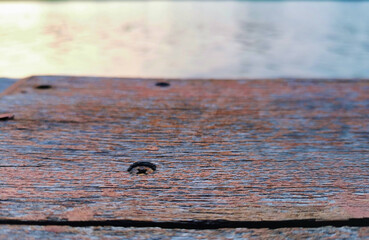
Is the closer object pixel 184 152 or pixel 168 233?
pixel 168 233

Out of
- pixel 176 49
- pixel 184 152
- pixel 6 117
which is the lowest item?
pixel 184 152

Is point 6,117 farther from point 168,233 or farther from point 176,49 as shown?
point 176,49

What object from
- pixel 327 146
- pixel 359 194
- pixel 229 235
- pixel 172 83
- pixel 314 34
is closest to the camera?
pixel 229 235

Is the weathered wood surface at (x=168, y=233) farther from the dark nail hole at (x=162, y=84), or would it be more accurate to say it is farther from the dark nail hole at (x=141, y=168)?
the dark nail hole at (x=162, y=84)

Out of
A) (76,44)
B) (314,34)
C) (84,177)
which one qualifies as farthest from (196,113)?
(314,34)

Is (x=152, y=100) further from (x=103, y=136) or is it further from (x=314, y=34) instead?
(x=314, y=34)

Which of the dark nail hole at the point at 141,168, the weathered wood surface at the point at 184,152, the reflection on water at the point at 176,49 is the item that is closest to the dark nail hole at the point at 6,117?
the weathered wood surface at the point at 184,152

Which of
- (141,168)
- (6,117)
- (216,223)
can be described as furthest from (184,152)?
(6,117)
